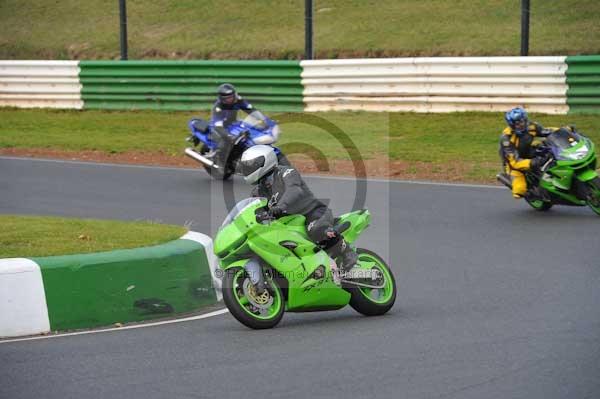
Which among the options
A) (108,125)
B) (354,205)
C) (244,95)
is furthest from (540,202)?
(108,125)

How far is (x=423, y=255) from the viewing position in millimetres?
11859

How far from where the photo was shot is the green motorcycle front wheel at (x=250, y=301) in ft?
27.1

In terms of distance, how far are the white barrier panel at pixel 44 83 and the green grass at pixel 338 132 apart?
1.25ft

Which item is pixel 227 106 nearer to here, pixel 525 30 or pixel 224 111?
pixel 224 111

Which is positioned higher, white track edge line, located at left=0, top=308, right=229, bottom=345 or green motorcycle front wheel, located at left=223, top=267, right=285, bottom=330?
green motorcycle front wheel, located at left=223, top=267, right=285, bottom=330

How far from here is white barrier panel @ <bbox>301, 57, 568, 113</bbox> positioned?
2070 cm

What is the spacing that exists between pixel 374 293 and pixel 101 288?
2.15 meters

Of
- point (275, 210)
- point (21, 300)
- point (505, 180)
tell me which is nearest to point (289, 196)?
point (275, 210)

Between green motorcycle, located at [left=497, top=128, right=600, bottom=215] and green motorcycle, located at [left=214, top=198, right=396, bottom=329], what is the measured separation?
219 inches

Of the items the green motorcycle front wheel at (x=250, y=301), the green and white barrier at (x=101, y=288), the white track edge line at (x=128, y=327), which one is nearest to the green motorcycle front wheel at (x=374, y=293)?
the green motorcycle front wheel at (x=250, y=301)

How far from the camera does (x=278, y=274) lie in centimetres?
870

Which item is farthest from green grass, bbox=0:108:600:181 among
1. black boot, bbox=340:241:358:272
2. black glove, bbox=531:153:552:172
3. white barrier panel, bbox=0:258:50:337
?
white barrier panel, bbox=0:258:50:337

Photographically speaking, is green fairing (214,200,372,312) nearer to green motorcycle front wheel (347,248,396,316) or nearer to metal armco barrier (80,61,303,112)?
green motorcycle front wheel (347,248,396,316)

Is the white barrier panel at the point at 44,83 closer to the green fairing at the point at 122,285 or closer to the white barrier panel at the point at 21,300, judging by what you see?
the green fairing at the point at 122,285
